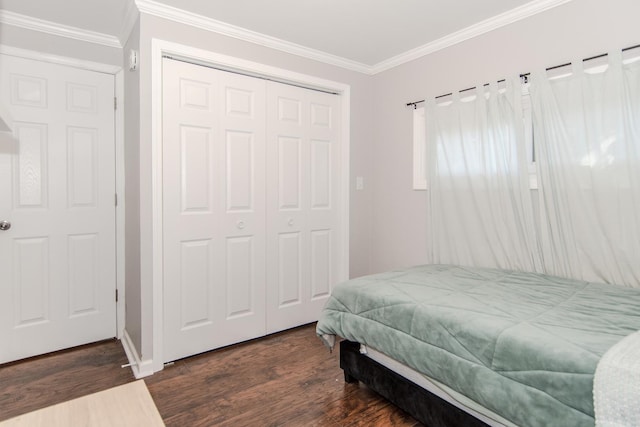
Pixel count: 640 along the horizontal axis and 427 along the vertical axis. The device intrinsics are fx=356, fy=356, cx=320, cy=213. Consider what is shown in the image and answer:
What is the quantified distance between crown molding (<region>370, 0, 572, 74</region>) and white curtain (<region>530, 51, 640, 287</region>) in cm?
42

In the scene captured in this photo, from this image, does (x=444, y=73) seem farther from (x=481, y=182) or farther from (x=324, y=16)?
(x=324, y=16)

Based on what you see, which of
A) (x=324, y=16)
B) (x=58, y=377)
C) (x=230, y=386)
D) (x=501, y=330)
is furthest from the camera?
(x=324, y=16)

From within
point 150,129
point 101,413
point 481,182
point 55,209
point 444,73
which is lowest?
point 101,413

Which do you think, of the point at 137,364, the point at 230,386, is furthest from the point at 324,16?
the point at 137,364

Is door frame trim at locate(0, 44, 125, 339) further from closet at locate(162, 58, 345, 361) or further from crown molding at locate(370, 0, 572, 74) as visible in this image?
crown molding at locate(370, 0, 572, 74)

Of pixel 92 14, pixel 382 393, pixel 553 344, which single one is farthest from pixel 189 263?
pixel 553 344

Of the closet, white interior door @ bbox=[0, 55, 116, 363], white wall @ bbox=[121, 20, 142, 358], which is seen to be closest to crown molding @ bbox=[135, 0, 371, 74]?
Result: white wall @ bbox=[121, 20, 142, 358]

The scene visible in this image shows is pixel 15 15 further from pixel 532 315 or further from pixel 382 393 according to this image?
pixel 532 315

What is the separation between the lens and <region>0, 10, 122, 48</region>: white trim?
7.72 feet

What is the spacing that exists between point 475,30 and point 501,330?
217cm

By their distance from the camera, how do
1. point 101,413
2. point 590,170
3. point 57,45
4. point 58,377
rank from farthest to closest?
point 57,45
point 58,377
point 590,170
point 101,413

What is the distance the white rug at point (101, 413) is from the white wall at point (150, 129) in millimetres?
1544

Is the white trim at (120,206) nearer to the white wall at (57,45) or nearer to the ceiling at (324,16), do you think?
the white wall at (57,45)

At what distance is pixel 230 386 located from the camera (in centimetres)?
215
